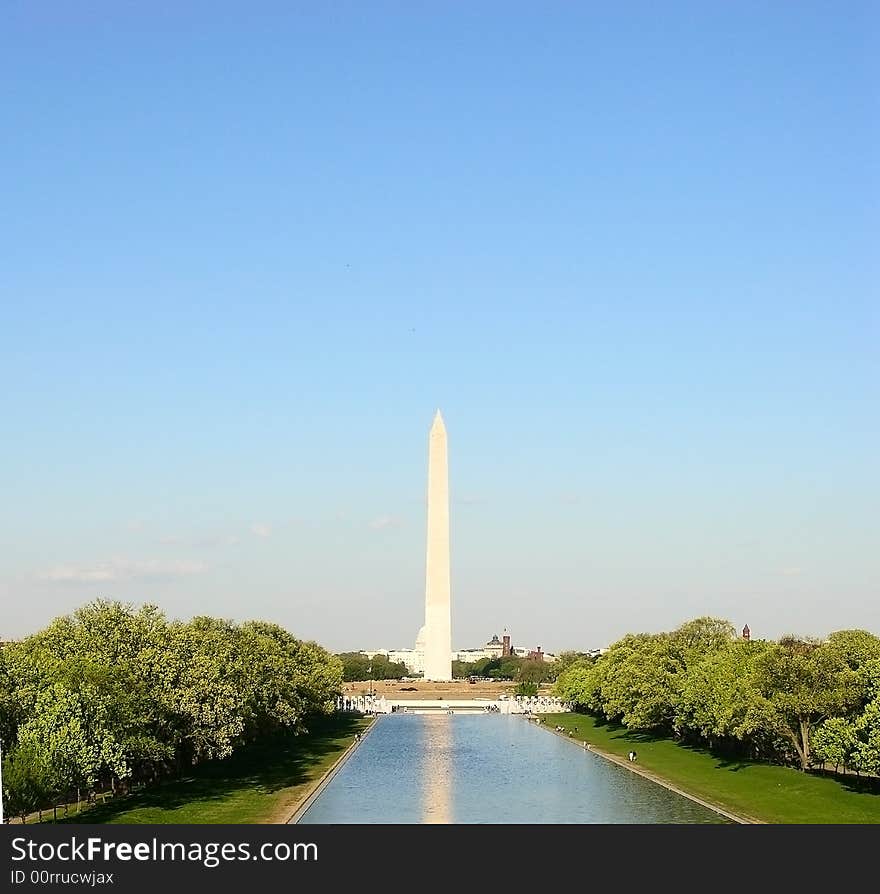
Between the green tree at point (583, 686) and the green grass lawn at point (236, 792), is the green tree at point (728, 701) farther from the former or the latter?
the green tree at point (583, 686)

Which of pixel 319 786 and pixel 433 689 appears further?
pixel 433 689

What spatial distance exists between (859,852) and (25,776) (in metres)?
28.4

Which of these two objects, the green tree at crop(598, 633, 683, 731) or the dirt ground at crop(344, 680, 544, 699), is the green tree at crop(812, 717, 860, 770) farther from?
the dirt ground at crop(344, 680, 544, 699)

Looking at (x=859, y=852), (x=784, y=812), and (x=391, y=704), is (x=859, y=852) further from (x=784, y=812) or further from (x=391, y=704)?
(x=391, y=704)

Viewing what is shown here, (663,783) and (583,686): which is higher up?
(583,686)

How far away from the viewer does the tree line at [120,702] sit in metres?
46.7

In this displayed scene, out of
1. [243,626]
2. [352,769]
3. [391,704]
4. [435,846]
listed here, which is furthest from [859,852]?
[391,704]

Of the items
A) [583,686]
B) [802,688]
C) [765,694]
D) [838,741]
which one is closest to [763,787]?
[838,741]

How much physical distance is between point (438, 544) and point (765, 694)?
84.6 meters

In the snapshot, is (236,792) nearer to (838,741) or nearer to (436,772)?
(436,772)

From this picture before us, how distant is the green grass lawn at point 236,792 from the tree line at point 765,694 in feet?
74.8

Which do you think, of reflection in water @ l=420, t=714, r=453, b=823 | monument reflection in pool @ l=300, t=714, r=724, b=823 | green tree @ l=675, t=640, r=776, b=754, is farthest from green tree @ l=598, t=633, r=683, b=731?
reflection in water @ l=420, t=714, r=453, b=823

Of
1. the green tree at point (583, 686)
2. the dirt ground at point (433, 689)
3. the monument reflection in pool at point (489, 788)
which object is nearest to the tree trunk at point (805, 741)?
the monument reflection in pool at point (489, 788)

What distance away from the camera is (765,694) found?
64.1 metres
